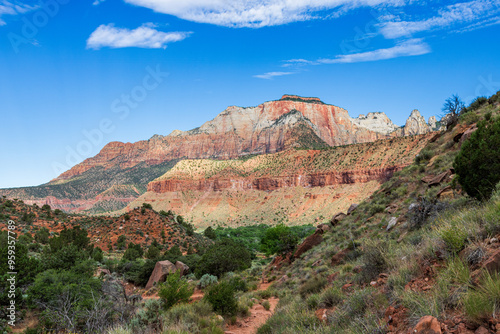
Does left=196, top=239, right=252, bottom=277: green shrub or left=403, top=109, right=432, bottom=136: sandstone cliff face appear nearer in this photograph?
left=196, top=239, right=252, bottom=277: green shrub

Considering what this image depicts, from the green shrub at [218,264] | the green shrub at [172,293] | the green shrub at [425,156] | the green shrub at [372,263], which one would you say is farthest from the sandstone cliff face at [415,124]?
the green shrub at [372,263]

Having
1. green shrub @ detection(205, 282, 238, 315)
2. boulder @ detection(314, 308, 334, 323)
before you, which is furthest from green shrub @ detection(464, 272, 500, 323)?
green shrub @ detection(205, 282, 238, 315)

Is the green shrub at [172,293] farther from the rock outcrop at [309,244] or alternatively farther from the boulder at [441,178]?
the boulder at [441,178]

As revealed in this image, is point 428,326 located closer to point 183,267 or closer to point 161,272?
point 161,272

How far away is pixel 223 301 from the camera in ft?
36.5

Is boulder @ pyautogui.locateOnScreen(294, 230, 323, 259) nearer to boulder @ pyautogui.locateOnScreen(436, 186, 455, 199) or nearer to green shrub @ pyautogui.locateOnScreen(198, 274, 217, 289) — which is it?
green shrub @ pyautogui.locateOnScreen(198, 274, 217, 289)

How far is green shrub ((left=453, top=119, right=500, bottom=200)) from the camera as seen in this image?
800cm

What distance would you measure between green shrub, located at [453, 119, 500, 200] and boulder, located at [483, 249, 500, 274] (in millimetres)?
5257

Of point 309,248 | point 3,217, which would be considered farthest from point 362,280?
point 3,217

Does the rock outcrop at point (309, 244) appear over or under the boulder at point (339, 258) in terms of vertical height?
under

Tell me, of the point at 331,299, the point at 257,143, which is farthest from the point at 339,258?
the point at 257,143

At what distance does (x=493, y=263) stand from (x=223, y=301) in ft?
31.7

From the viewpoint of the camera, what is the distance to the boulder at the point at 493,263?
3601 mm

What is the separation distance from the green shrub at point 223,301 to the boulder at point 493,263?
9.56 metres
